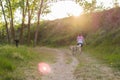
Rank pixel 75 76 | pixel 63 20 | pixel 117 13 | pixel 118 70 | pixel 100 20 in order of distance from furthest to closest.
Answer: pixel 63 20, pixel 100 20, pixel 117 13, pixel 118 70, pixel 75 76

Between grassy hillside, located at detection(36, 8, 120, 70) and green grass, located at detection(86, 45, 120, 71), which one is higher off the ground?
green grass, located at detection(86, 45, 120, 71)

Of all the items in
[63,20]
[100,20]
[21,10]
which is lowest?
[63,20]

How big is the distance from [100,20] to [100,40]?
62.7 feet

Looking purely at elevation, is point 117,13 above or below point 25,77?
below

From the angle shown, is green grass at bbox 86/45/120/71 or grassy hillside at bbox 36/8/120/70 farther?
grassy hillside at bbox 36/8/120/70

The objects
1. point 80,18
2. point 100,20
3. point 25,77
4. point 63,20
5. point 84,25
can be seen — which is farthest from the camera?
point 63,20

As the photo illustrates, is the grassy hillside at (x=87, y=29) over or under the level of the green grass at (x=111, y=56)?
under

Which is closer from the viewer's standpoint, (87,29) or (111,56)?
(111,56)

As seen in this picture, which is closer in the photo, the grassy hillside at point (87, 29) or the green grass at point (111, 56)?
the green grass at point (111, 56)

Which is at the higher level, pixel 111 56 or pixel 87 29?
pixel 111 56

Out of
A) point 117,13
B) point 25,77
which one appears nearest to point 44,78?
point 25,77

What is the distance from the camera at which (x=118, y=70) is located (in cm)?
2102

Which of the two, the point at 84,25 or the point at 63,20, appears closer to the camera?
the point at 84,25

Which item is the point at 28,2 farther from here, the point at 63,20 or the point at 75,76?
the point at 63,20
